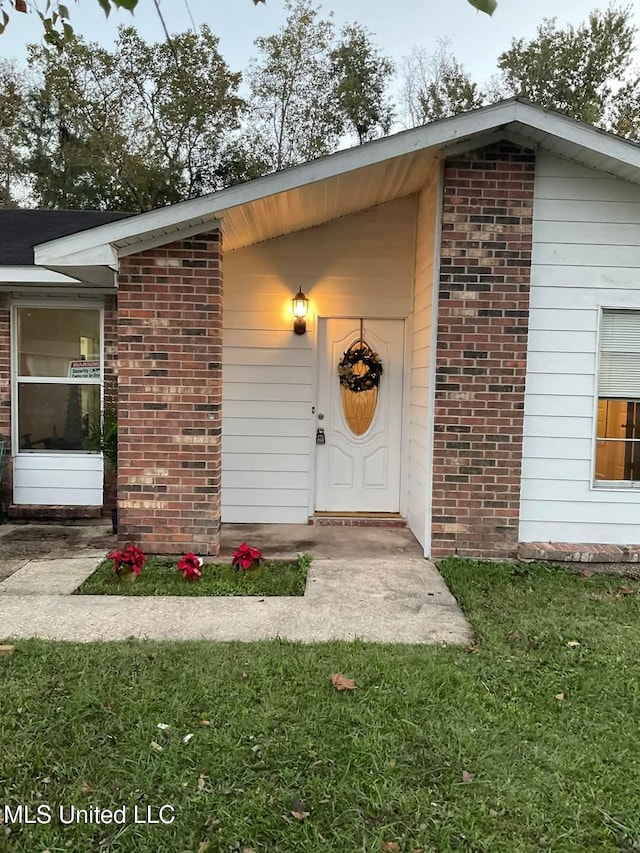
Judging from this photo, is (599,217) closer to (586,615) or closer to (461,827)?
(586,615)

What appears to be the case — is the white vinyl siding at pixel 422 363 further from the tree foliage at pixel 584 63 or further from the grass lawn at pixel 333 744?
the tree foliage at pixel 584 63

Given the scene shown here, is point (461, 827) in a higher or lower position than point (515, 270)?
lower

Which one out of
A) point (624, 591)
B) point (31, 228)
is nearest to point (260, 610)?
point (624, 591)

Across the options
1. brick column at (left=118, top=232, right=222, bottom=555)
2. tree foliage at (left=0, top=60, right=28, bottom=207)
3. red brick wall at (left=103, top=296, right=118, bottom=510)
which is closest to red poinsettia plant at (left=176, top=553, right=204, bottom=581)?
brick column at (left=118, top=232, right=222, bottom=555)

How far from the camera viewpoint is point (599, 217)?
505 centimetres

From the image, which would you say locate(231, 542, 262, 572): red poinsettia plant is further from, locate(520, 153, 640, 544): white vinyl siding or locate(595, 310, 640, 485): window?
locate(595, 310, 640, 485): window

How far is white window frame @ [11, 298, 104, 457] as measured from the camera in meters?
6.52

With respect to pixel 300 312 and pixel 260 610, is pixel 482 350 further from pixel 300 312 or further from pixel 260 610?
pixel 260 610

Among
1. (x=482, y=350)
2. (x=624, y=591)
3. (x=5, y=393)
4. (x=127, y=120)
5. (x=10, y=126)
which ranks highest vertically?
(x=127, y=120)

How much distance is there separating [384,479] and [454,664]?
3185 mm

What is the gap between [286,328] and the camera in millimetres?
6152

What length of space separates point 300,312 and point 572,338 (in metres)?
2.53

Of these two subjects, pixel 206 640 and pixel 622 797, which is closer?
pixel 622 797

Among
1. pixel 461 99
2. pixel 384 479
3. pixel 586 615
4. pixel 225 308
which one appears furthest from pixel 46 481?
pixel 461 99
